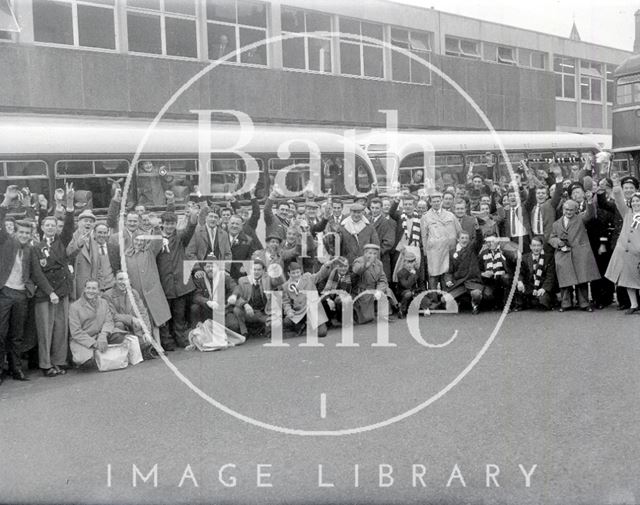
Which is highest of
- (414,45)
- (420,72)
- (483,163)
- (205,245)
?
(414,45)

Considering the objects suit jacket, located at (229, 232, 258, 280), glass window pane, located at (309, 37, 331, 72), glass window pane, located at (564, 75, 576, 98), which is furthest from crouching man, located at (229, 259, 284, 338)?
glass window pane, located at (564, 75, 576, 98)

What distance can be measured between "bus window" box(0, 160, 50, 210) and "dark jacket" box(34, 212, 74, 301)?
393 centimetres

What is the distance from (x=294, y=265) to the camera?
1062 cm

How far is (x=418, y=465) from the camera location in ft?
17.5

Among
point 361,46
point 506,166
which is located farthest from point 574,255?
point 361,46

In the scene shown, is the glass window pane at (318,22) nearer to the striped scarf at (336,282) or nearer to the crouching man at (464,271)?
the crouching man at (464,271)

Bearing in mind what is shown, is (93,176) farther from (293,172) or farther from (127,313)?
(127,313)

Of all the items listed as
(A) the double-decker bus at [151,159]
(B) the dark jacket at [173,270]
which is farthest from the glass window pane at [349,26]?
(B) the dark jacket at [173,270]

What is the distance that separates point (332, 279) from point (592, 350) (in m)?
3.71

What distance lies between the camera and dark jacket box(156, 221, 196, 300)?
10.1m

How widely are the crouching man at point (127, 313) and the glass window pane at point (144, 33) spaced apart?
1374 cm

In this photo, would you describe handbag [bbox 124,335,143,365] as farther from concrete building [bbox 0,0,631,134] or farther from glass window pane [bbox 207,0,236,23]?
glass window pane [bbox 207,0,236,23]

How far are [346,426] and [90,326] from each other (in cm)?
391

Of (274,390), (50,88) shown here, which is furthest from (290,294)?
(50,88)
